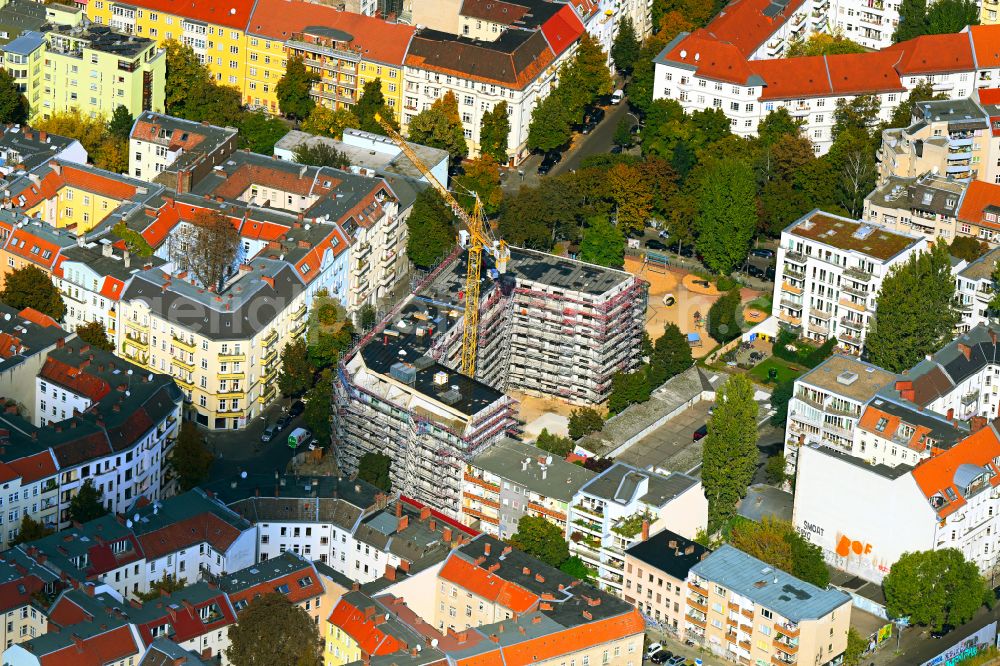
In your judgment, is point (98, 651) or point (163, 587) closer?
point (98, 651)

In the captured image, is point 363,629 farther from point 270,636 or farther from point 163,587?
point 163,587

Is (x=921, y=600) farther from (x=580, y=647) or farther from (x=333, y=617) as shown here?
(x=333, y=617)

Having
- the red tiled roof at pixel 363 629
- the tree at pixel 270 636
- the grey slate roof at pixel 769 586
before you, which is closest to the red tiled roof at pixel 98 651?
the tree at pixel 270 636

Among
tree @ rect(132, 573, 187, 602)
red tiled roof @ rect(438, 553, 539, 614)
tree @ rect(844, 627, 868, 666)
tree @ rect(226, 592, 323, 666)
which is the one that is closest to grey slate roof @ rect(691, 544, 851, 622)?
tree @ rect(844, 627, 868, 666)

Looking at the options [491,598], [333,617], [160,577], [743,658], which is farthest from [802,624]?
[160,577]

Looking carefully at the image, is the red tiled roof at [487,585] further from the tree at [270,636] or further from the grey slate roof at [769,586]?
the grey slate roof at [769,586]

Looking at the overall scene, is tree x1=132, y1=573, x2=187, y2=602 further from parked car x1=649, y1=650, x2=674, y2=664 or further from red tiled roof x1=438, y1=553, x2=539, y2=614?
parked car x1=649, y1=650, x2=674, y2=664

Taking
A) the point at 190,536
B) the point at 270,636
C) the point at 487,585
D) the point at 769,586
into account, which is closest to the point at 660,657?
the point at 769,586
